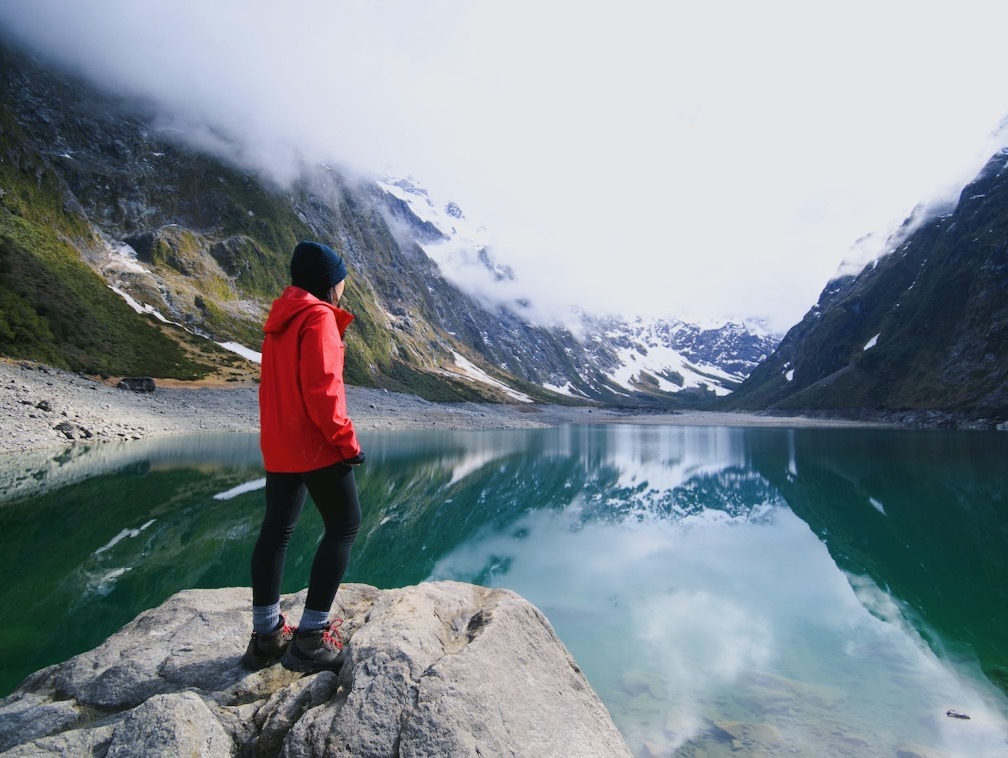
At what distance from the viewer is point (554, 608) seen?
10.8 metres

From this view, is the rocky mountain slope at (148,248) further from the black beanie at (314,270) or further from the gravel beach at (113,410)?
the black beanie at (314,270)

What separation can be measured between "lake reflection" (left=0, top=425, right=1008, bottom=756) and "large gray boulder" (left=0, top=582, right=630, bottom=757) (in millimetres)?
3133

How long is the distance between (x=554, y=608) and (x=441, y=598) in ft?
20.8

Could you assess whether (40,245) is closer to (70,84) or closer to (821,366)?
(70,84)

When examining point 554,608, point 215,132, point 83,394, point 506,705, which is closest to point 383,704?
point 506,705

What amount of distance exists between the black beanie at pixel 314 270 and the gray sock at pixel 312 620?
2501 mm

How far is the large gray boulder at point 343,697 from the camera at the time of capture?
3.07 m

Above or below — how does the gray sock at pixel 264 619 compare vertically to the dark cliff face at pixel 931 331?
below

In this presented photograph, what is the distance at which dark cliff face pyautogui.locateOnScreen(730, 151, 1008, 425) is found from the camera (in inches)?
3506

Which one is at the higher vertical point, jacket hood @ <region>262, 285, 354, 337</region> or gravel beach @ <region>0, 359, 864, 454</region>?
jacket hood @ <region>262, 285, 354, 337</region>

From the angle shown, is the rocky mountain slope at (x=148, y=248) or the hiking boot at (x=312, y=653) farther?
the rocky mountain slope at (x=148, y=248)

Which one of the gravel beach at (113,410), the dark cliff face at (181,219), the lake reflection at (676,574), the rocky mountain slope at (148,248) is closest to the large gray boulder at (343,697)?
the lake reflection at (676,574)

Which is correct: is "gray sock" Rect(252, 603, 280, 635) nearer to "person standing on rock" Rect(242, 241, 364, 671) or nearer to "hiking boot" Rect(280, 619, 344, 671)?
"person standing on rock" Rect(242, 241, 364, 671)

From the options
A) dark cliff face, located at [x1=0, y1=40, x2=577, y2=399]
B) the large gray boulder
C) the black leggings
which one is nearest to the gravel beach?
dark cliff face, located at [x1=0, y1=40, x2=577, y2=399]
